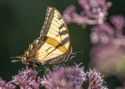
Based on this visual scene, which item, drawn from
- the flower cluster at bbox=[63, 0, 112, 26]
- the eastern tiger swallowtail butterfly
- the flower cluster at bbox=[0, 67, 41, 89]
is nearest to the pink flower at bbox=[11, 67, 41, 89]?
the flower cluster at bbox=[0, 67, 41, 89]

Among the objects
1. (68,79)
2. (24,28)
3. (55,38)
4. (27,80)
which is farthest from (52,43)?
(24,28)

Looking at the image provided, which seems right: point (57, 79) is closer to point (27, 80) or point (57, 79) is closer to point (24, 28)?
point (27, 80)

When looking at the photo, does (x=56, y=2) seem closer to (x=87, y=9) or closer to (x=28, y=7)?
(x=28, y=7)

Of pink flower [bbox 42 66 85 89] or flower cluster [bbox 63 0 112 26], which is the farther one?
flower cluster [bbox 63 0 112 26]

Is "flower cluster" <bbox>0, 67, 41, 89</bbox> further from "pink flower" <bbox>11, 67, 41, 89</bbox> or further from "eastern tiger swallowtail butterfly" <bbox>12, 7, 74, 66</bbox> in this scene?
"eastern tiger swallowtail butterfly" <bbox>12, 7, 74, 66</bbox>

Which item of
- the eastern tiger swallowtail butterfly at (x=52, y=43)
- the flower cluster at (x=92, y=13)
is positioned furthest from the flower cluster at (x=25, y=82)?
the flower cluster at (x=92, y=13)

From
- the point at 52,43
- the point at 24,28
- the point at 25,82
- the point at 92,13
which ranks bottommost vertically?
the point at 25,82
